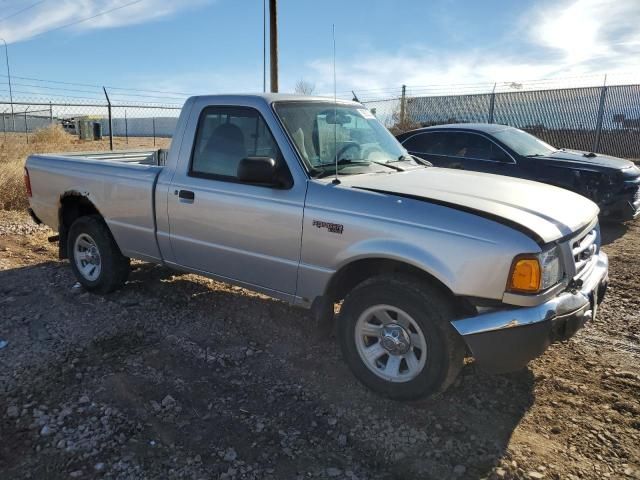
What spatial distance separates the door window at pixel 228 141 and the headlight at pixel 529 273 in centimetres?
188

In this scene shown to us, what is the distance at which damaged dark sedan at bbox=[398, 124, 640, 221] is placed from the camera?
782 centimetres

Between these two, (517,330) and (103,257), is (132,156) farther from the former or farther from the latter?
(517,330)

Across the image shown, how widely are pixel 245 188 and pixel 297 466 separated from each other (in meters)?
2.03

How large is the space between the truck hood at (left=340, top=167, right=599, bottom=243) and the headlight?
0.41ft

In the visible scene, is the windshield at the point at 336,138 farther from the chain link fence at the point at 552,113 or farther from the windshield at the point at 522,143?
the chain link fence at the point at 552,113

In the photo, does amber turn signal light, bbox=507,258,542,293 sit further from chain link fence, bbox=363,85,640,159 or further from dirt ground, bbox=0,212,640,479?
chain link fence, bbox=363,85,640,159

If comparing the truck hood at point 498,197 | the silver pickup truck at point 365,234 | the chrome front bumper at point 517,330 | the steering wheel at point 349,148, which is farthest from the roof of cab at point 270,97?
the chrome front bumper at point 517,330

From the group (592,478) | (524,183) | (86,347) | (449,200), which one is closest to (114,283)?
(86,347)

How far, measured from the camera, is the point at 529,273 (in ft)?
9.30

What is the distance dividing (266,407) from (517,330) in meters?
1.61

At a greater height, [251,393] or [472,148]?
[472,148]

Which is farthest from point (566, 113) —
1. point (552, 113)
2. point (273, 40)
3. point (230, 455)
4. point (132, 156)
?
point (230, 455)

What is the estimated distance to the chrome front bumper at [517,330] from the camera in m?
2.85

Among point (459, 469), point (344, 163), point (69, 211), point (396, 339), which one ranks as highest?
point (344, 163)
